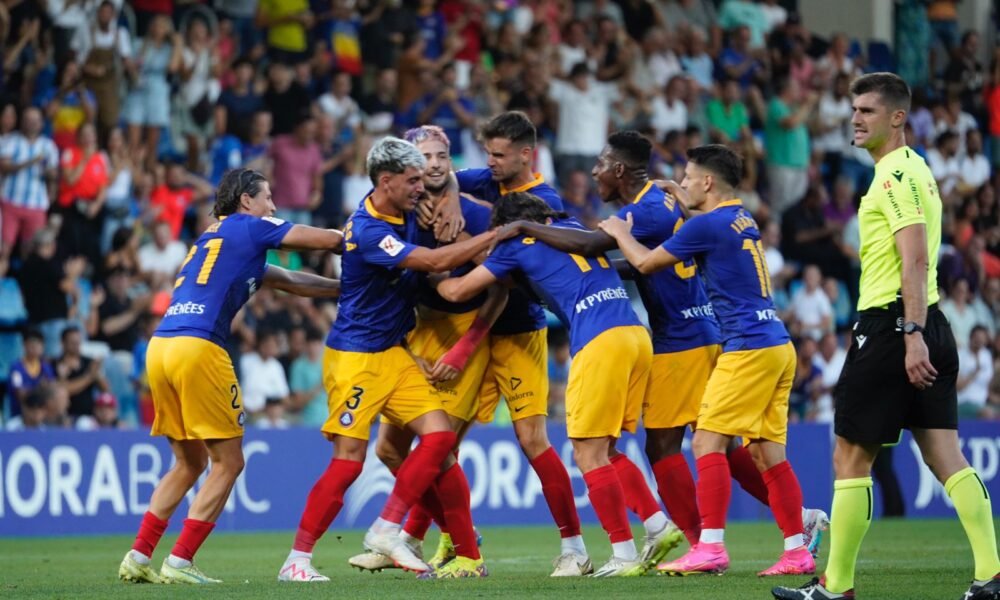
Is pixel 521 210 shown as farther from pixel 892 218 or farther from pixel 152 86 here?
pixel 152 86

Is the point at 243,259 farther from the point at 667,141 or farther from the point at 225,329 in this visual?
the point at 667,141

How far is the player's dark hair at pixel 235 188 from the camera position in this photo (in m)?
9.54

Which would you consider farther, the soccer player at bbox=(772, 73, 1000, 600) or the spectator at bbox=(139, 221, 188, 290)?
the spectator at bbox=(139, 221, 188, 290)

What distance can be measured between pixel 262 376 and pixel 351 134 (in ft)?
12.3

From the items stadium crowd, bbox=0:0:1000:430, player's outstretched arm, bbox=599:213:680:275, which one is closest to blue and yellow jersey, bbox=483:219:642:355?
player's outstretched arm, bbox=599:213:680:275

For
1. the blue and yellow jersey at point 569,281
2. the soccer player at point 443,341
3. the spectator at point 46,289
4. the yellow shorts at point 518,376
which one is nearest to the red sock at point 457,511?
the soccer player at point 443,341

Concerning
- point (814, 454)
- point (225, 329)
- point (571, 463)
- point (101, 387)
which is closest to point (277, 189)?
point (101, 387)

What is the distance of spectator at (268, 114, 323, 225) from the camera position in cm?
1867

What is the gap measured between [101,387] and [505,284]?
810 centimetres

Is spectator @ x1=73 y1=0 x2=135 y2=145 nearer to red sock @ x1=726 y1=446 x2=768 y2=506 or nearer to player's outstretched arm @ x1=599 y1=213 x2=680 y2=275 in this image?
player's outstretched arm @ x1=599 y1=213 x2=680 y2=275

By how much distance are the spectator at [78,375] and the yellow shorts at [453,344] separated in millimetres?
7282

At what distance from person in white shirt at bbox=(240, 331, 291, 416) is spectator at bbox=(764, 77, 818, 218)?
8533 millimetres

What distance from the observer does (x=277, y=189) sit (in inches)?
736

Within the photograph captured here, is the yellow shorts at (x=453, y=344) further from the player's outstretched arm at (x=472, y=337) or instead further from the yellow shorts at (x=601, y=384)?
the yellow shorts at (x=601, y=384)
